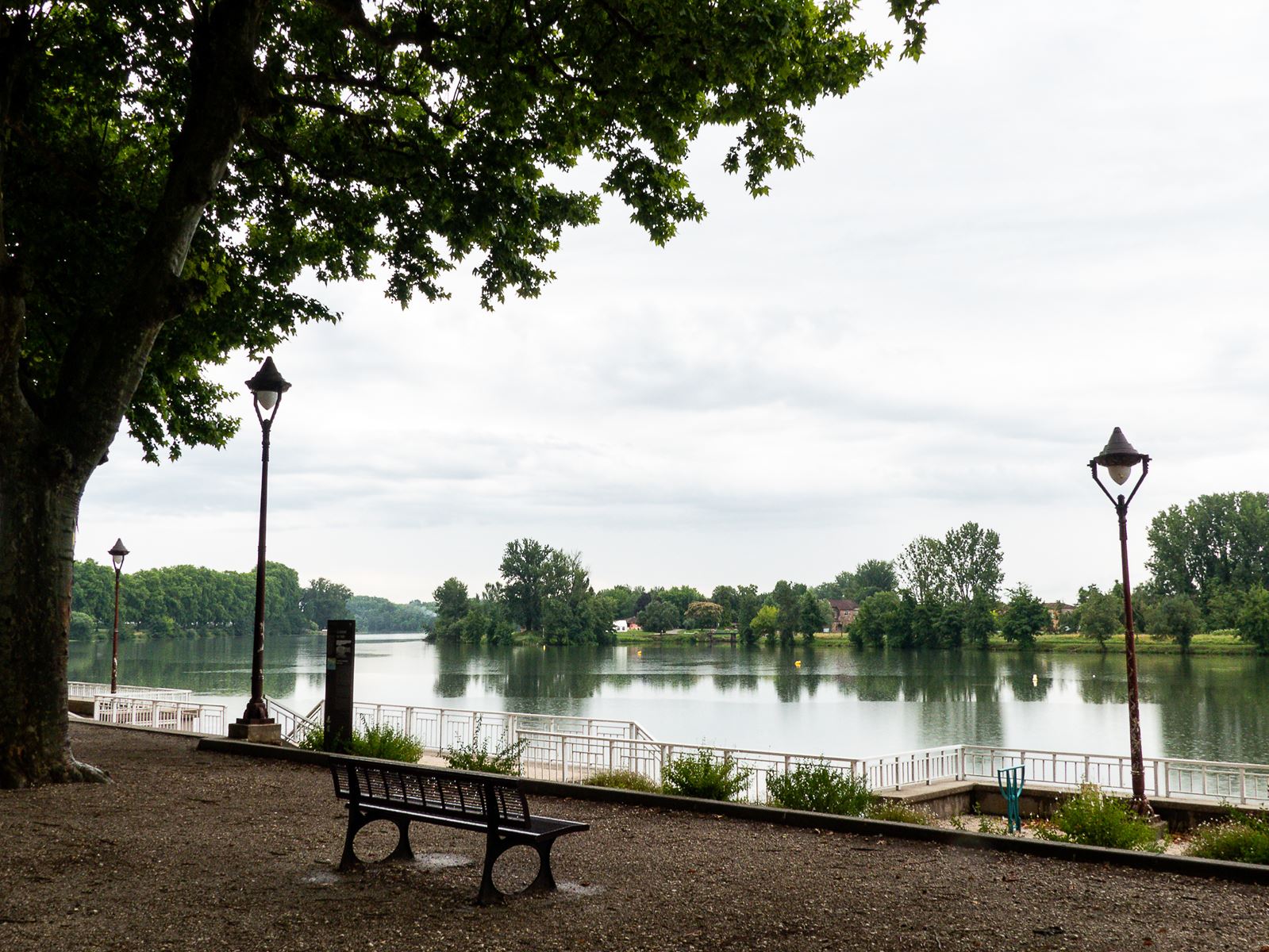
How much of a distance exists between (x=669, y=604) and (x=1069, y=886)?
435 feet

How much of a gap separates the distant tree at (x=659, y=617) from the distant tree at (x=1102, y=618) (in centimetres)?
6004

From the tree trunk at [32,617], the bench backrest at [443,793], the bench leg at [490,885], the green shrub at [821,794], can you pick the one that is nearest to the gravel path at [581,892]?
the bench leg at [490,885]

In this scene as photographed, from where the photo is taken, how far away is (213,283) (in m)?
13.1

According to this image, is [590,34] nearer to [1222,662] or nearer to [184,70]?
[184,70]

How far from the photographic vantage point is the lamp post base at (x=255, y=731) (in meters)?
14.2

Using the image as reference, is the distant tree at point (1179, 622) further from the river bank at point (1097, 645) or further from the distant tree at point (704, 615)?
the distant tree at point (704, 615)

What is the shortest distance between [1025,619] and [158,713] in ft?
267

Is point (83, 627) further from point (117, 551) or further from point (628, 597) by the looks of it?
point (117, 551)

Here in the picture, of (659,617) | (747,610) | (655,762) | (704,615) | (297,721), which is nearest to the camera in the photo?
(655,762)

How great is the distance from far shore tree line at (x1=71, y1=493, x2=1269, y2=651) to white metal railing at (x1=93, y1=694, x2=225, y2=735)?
74669 mm

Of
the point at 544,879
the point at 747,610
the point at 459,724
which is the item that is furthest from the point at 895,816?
the point at 747,610

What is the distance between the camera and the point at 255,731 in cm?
1423

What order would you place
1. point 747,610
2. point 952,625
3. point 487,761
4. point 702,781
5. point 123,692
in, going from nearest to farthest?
point 702,781, point 487,761, point 123,692, point 952,625, point 747,610

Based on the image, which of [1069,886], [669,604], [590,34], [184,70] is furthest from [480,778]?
[669,604]
